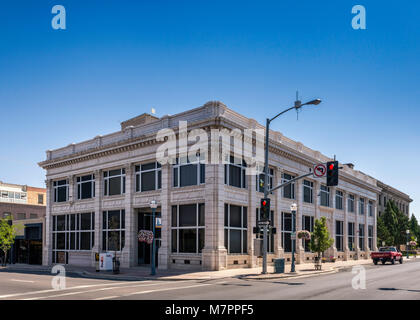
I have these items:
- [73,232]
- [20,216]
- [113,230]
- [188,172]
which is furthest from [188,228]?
[20,216]

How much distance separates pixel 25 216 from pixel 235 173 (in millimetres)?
55689

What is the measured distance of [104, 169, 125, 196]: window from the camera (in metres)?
38.2

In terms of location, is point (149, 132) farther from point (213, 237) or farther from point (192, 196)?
point (213, 237)

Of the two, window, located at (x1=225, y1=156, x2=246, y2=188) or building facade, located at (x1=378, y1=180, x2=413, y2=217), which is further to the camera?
building facade, located at (x1=378, y1=180, x2=413, y2=217)

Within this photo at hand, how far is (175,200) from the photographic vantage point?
108ft

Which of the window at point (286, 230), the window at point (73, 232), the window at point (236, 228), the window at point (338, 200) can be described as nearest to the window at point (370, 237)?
the window at point (338, 200)

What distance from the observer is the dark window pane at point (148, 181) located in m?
35.3

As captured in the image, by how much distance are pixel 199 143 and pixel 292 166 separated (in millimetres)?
13456

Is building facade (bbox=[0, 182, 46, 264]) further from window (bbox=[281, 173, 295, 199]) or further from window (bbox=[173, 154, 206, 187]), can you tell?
window (bbox=[281, 173, 295, 199])

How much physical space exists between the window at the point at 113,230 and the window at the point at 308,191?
61.6ft

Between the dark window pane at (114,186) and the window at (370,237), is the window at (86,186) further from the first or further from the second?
the window at (370,237)

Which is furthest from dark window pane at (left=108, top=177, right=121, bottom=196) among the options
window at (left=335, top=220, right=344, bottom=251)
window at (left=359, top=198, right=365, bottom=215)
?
window at (left=359, top=198, right=365, bottom=215)

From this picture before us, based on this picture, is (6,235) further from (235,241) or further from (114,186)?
(235,241)

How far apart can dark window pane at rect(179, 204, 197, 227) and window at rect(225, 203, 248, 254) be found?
2422 millimetres
